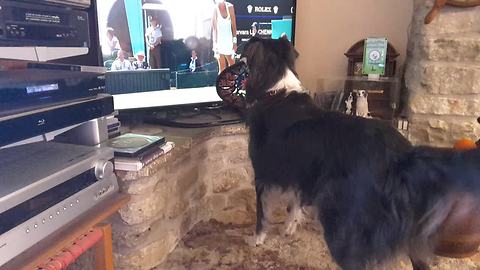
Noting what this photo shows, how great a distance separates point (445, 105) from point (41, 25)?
5.77 feet

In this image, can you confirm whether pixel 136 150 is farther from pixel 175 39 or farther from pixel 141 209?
pixel 175 39

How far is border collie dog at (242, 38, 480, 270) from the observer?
1.03 meters

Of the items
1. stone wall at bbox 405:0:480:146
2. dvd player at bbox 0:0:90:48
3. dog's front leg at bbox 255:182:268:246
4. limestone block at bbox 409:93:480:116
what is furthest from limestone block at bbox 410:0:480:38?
dvd player at bbox 0:0:90:48

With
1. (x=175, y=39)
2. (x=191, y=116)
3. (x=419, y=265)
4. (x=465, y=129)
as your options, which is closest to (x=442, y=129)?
(x=465, y=129)

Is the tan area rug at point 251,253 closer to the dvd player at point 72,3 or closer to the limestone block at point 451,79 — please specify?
→ the limestone block at point 451,79

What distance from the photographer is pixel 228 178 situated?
204 cm

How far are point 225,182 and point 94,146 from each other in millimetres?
1092

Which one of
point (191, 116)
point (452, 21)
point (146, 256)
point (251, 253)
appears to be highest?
point (452, 21)

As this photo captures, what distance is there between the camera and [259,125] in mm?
1629

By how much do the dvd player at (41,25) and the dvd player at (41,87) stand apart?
7cm

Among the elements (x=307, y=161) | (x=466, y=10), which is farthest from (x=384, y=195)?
(x=466, y=10)

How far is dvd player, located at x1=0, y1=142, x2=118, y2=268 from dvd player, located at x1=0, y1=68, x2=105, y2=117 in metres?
0.13

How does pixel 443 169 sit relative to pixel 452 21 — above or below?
below

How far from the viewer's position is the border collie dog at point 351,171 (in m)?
1.03
